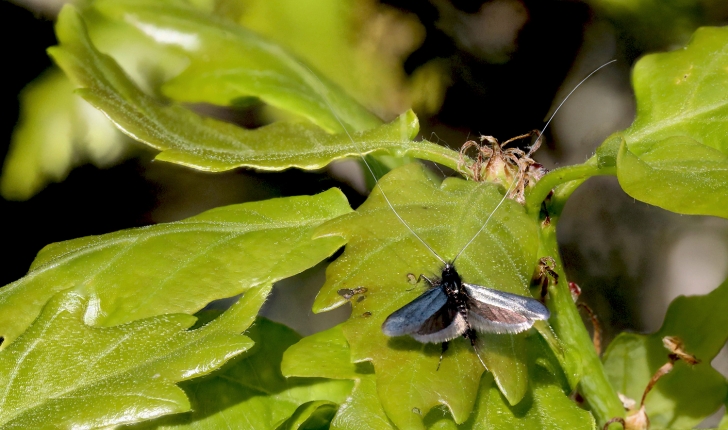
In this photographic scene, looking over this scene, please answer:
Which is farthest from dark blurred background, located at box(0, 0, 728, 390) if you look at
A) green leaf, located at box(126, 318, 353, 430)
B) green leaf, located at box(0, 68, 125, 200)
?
green leaf, located at box(126, 318, 353, 430)

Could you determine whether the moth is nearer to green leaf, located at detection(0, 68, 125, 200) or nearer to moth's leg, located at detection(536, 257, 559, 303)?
moth's leg, located at detection(536, 257, 559, 303)

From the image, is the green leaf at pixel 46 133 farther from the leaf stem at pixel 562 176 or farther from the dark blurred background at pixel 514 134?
the leaf stem at pixel 562 176

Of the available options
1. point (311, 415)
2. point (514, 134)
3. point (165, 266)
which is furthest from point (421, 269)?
point (514, 134)

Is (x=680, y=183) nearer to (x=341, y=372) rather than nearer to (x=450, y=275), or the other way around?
(x=450, y=275)

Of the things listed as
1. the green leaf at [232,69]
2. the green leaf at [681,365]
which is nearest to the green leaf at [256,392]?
the green leaf at [232,69]

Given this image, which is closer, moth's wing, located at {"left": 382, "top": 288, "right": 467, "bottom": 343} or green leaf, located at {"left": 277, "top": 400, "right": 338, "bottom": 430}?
moth's wing, located at {"left": 382, "top": 288, "right": 467, "bottom": 343}

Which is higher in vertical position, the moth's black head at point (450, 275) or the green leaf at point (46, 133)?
the moth's black head at point (450, 275)
